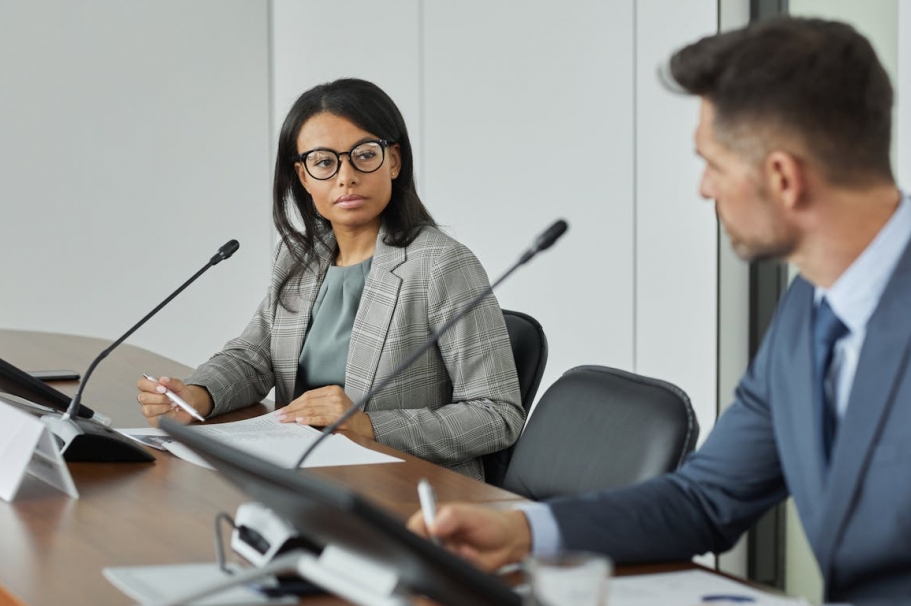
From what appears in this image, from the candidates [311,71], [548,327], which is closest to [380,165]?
[548,327]

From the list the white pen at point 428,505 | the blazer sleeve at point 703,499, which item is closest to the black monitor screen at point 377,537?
the white pen at point 428,505

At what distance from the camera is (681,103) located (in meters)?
3.75

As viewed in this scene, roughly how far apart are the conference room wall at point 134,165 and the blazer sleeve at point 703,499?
5.12 m

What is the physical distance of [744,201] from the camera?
1.34 meters

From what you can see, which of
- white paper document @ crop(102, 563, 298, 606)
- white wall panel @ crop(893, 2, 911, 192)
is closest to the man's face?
white paper document @ crop(102, 563, 298, 606)

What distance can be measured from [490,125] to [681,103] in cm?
117

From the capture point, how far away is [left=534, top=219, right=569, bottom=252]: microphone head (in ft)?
5.33

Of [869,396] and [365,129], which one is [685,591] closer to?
[869,396]

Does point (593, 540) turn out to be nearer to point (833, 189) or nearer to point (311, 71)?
point (833, 189)

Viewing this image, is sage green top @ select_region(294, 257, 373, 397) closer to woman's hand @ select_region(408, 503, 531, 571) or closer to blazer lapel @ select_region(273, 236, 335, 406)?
blazer lapel @ select_region(273, 236, 335, 406)

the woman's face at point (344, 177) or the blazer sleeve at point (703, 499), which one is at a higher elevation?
the woman's face at point (344, 177)

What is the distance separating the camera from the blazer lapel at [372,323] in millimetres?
2527

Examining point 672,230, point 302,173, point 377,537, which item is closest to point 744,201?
point 377,537

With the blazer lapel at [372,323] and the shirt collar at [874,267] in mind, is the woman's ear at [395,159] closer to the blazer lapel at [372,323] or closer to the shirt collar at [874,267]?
the blazer lapel at [372,323]
